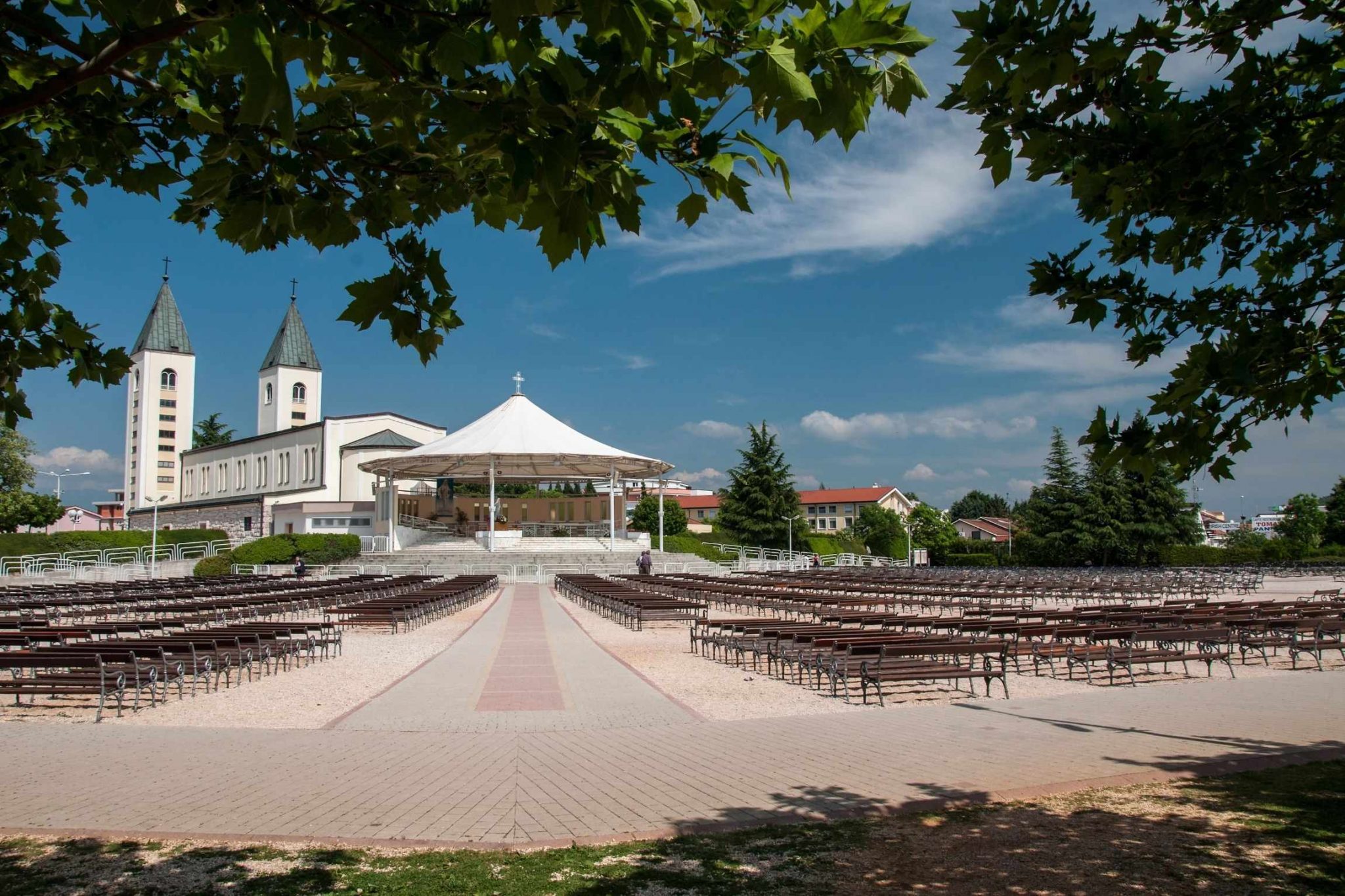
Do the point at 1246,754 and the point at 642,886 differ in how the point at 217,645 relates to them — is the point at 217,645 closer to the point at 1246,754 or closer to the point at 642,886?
the point at 642,886

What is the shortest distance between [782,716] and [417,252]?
7.72 metres

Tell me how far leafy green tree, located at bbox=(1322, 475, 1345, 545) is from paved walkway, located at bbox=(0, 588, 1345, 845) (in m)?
57.9

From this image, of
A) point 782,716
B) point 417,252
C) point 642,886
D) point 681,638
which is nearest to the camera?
point 417,252

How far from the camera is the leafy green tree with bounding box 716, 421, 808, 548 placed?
6888 cm

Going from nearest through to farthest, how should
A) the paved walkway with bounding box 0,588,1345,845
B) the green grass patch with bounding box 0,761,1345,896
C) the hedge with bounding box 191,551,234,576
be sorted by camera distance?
the green grass patch with bounding box 0,761,1345,896
the paved walkway with bounding box 0,588,1345,845
the hedge with bounding box 191,551,234,576

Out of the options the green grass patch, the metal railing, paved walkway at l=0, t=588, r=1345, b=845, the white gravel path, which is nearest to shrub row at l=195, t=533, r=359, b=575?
the metal railing

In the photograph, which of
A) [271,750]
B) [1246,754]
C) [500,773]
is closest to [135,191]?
[500,773]

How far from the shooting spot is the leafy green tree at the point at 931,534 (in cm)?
7762

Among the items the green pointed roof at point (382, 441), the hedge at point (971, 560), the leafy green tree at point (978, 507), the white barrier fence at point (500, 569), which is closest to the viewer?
the white barrier fence at point (500, 569)

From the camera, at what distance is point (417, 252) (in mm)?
3641

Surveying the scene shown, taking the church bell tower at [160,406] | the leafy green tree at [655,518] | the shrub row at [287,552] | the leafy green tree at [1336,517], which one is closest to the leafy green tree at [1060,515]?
the leafy green tree at [1336,517]

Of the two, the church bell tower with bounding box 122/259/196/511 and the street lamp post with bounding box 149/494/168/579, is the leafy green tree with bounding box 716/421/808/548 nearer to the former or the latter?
the street lamp post with bounding box 149/494/168/579

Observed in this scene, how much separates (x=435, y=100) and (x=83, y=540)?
5768 centimetres

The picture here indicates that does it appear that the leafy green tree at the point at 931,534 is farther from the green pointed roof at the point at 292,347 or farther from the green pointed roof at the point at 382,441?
the green pointed roof at the point at 292,347
